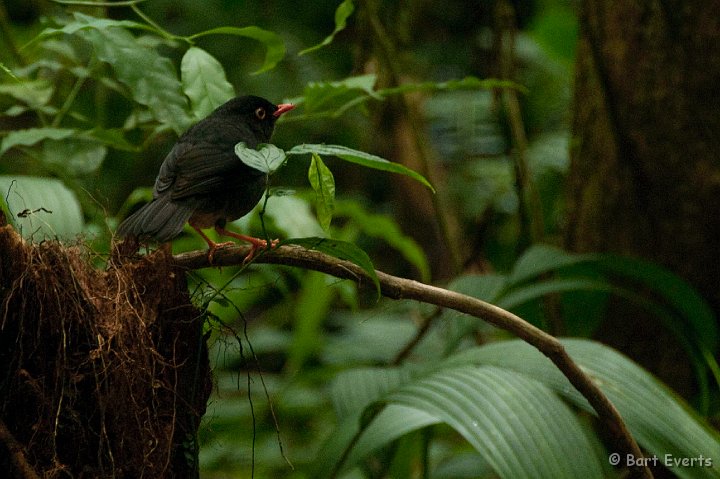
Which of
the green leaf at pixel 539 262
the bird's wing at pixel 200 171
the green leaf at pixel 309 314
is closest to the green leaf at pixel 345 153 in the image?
the bird's wing at pixel 200 171

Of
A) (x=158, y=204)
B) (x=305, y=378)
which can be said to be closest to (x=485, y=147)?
(x=305, y=378)

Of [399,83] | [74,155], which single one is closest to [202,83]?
[74,155]

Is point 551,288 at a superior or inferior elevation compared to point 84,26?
inferior

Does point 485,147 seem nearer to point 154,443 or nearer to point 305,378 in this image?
point 305,378

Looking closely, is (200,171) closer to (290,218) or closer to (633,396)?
(290,218)

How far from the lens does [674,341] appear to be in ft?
13.3

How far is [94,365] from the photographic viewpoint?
74.0 inches

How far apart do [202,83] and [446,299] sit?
1.01m

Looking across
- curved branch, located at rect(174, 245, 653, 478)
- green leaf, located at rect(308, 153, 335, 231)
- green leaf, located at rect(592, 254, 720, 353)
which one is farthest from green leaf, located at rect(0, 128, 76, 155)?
green leaf, located at rect(592, 254, 720, 353)

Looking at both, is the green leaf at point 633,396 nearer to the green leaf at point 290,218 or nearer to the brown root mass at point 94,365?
the green leaf at point 290,218

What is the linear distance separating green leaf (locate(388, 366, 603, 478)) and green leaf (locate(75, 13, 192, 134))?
117 cm

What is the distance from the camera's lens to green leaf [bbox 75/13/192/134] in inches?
94.7

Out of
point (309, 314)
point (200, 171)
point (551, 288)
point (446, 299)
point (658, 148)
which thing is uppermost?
point (200, 171)

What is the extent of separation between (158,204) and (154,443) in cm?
90
